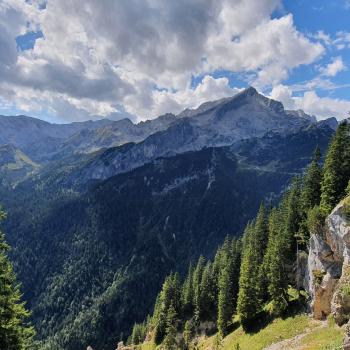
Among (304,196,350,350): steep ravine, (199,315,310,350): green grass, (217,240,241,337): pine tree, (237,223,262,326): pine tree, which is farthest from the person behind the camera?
(217,240,241,337): pine tree

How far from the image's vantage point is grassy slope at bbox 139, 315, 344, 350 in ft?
152

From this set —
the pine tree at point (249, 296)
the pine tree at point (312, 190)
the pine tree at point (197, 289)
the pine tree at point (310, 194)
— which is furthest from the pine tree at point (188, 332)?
the pine tree at point (312, 190)

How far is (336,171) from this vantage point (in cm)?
6581

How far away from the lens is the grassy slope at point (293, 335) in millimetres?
46188

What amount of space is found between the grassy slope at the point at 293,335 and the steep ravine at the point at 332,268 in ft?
6.57

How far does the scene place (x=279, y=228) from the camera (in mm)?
78875

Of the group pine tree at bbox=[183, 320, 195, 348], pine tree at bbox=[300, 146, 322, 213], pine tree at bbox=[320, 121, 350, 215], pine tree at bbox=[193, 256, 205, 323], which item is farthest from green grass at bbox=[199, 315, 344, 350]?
pine tree at bbox=[193, 256, 205, 323]

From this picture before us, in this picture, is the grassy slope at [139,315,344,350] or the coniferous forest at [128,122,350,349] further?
the coniferous forest at [128,122,350,349]

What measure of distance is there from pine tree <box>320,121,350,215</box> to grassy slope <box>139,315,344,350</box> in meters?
17.4

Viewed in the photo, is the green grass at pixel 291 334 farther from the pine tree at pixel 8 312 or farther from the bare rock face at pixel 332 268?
the pine tree at pixel 8 312

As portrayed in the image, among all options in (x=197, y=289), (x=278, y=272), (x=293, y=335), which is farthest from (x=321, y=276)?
(x=197, y=289)

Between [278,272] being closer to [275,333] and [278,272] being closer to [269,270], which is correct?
[269,270]

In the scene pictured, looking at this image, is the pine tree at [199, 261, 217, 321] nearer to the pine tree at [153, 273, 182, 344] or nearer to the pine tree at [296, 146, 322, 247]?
the pine tree at [153, 273, 182, 344]

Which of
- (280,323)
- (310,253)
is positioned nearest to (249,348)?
(280,323)
